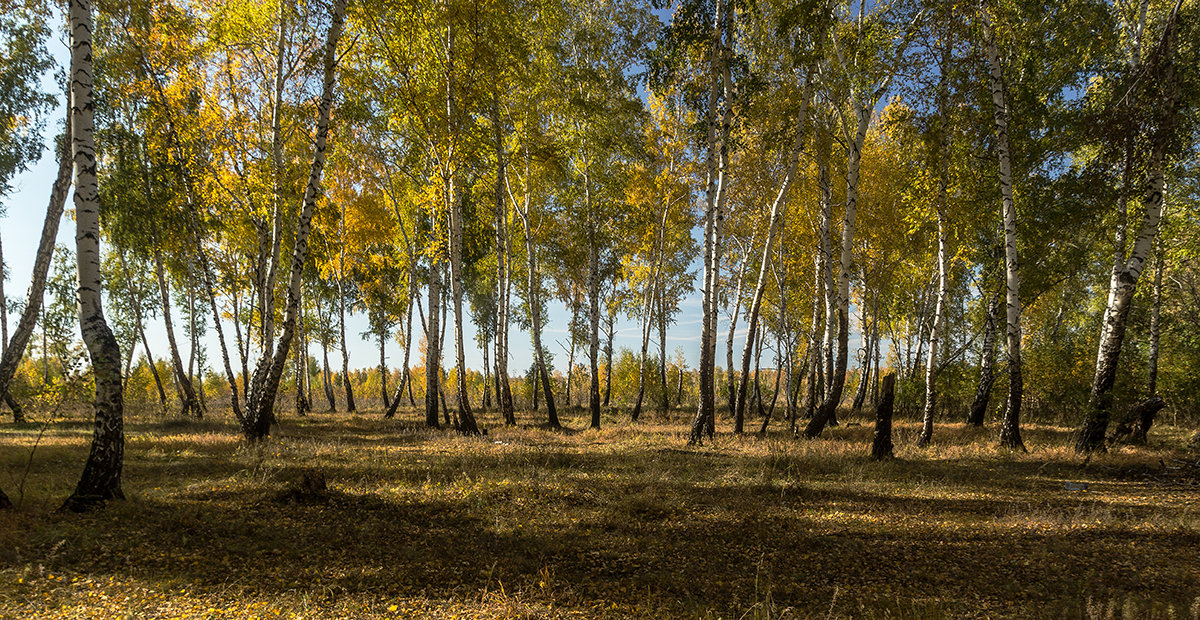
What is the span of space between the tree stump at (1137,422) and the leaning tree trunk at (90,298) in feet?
60.3

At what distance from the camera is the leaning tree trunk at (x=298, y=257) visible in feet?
32.0

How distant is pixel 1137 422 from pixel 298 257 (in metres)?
19.4

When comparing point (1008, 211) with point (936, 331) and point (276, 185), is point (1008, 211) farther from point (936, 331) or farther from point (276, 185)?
point (276, 185)

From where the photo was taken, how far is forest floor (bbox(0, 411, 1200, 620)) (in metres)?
4.11

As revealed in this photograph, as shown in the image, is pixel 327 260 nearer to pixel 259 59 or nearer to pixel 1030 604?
pixel 259 59

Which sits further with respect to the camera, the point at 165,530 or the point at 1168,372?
the point at 1168,372

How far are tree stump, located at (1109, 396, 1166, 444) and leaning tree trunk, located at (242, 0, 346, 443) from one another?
722 inches

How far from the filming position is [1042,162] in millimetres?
12141

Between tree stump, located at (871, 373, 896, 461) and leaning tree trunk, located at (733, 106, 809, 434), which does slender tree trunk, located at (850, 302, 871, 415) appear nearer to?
leaning tree trunk, located at (733, 106, 809, 434)

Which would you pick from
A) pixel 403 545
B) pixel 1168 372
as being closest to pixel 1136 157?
pixel 1168 372

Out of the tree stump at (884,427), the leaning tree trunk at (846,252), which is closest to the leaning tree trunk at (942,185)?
the leaning tree trunk at (846,252)

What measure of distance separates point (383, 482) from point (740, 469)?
6.26 metres


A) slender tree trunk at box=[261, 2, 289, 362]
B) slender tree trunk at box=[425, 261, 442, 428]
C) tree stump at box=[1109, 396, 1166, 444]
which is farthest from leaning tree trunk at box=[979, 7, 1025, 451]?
slender tree trunk at box=[261, 2, 289, 362]

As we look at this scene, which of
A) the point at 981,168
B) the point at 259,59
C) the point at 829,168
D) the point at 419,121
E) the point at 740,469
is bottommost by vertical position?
A: the point at 740,469
